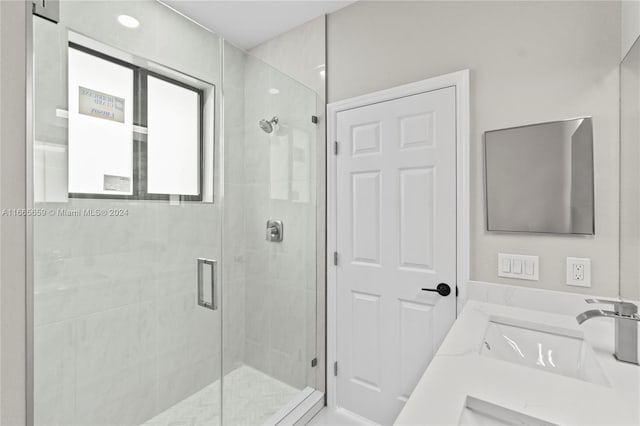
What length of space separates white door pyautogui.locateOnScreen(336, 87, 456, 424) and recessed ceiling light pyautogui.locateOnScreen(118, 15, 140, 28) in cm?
120

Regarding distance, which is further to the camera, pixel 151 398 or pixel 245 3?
pixel 245 3

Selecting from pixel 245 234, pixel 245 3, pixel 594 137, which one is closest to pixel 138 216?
pixel 245 234

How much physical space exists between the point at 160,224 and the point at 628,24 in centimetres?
210

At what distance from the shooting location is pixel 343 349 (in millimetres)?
2061

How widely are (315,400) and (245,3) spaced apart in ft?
8.78

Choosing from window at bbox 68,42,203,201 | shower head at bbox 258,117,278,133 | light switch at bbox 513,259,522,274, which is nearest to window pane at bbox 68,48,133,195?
window at bbox 68,42,203,201

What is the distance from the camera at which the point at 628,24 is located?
3.90ft

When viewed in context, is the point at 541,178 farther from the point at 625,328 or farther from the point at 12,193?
the point at 12,193

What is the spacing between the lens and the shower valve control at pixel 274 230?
1.95 metres

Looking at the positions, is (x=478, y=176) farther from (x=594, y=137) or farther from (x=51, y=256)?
Result: (x=51, y=256)

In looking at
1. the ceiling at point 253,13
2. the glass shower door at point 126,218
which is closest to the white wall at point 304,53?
the ceiling at point 253,13

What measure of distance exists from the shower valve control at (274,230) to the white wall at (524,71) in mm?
1053

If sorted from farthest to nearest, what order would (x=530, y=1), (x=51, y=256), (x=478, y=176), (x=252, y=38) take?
(x=252, y=38)
(x=478, y=176)
(x=530, y=1)
(x=51, y=256)

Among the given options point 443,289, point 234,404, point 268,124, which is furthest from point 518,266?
point 234,404
